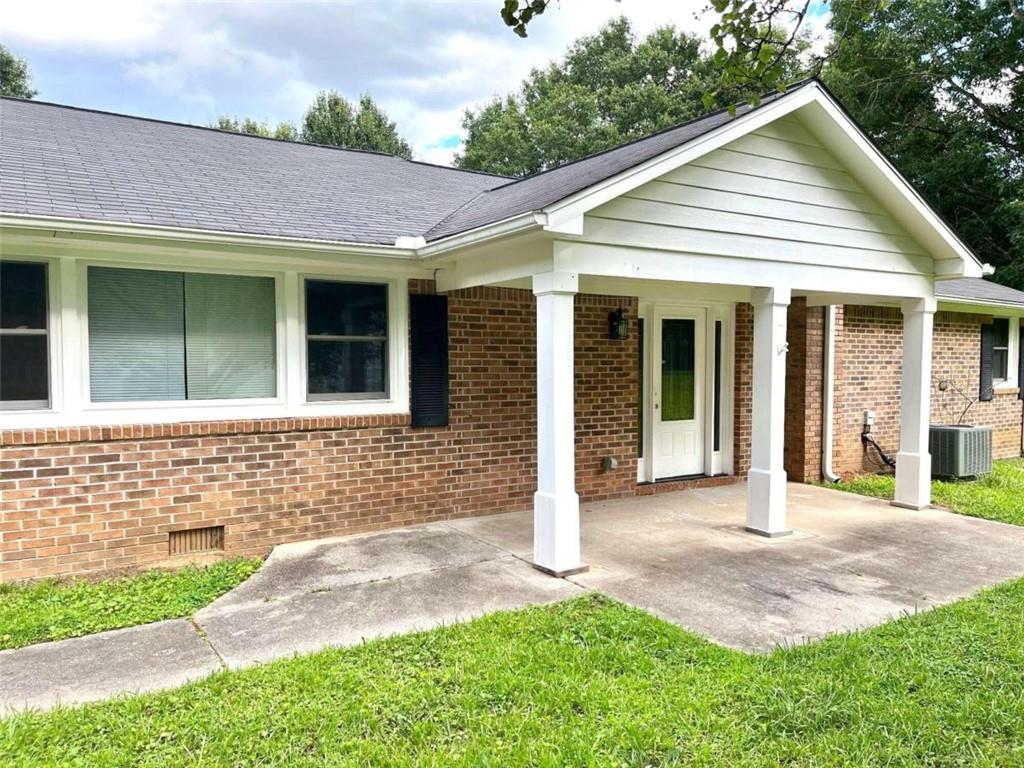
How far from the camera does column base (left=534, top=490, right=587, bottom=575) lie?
16.4ft

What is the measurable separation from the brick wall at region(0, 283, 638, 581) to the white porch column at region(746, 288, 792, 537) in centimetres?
189

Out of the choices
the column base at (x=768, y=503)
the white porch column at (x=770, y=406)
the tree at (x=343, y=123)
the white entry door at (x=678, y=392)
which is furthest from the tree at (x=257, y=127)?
the column base at (x=768, y=503)

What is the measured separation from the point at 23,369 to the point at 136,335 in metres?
0.77

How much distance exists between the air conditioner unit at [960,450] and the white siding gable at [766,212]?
127 inches

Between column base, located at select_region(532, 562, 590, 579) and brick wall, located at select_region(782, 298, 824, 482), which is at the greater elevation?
brick wall, located at select_region(782, 298, 824, 482)

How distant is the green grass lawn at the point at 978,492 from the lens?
23.4 feet

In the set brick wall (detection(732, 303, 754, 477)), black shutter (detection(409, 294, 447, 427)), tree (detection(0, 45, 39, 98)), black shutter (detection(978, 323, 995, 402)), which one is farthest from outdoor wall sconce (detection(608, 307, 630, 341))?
tree (detection(0, 45, 39, 98))

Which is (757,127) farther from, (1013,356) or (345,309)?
(1013,356)

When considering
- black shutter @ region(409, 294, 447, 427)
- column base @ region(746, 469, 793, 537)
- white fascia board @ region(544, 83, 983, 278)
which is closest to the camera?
white fascia board @ region(544, 83, 983, 278)

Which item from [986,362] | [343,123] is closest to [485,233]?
[986,362]

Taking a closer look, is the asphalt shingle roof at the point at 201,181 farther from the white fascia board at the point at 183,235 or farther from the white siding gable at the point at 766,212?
the white siding gable at the point at 766,212

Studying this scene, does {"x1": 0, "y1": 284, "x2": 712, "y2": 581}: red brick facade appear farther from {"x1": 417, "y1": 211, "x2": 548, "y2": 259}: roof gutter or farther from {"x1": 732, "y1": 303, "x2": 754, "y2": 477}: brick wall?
{"x1": 732, "y1": 303, "x2": 754, "y2": 477}: brick wall

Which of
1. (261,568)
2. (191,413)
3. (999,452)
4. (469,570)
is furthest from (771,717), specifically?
(999,452)

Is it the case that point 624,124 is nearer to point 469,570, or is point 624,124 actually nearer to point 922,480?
point 922,480
